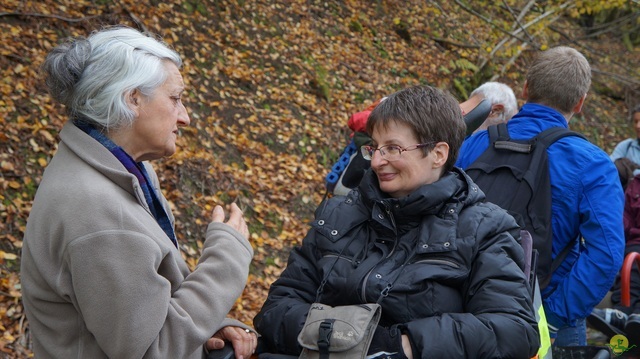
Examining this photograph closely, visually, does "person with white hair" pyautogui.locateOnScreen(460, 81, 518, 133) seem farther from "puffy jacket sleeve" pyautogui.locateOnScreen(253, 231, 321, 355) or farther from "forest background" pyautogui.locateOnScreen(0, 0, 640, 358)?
"forest background" pyautogui.locateOnScreen(0, 0, 640, 358)

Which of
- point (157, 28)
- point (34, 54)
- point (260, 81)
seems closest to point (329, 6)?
point (260, 81)

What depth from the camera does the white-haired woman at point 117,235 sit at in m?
2.34

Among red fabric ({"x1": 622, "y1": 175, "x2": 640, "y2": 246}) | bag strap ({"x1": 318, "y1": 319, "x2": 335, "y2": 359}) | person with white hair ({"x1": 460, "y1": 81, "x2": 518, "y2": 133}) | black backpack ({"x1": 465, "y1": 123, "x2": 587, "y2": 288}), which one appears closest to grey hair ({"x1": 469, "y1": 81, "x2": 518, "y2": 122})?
person with white hair ({"x1": 460, "y1": 81, "x2": 518, "y2": 133})

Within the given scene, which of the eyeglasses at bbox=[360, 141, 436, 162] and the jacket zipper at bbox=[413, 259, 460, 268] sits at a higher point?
the eyeglasses at bbox=[360, 141, 436, 162]

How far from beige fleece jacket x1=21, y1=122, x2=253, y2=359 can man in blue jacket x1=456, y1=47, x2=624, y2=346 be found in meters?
1.90

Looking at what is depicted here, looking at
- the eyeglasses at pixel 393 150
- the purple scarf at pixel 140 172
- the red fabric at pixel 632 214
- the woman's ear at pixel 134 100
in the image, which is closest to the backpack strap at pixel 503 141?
the eyeglasses at pixel 393 150

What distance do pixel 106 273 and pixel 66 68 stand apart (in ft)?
2.72

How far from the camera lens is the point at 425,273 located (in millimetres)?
2678

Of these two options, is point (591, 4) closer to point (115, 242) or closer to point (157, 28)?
point (157, 28)

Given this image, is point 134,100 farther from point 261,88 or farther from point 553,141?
point 261,88

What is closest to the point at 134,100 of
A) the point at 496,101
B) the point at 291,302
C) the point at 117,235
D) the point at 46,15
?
the point at 117,235

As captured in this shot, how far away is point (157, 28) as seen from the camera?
941 cm

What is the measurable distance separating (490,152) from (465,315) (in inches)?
56.0

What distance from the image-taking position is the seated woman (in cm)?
261
